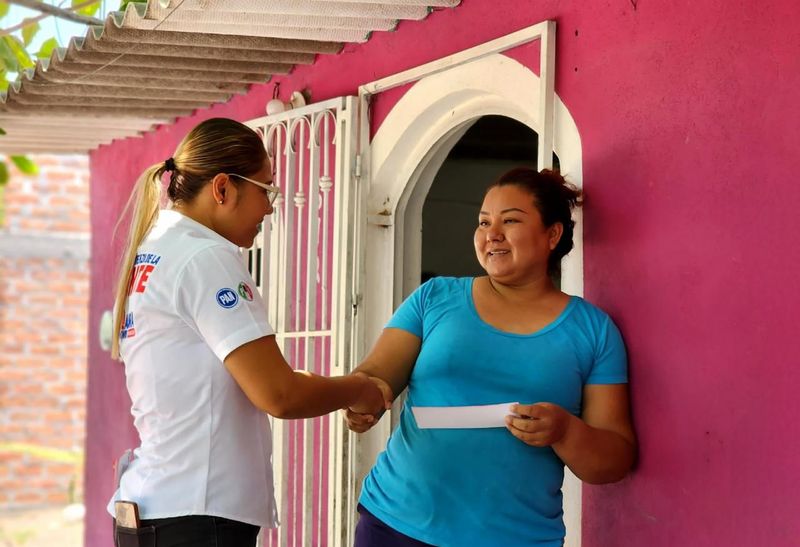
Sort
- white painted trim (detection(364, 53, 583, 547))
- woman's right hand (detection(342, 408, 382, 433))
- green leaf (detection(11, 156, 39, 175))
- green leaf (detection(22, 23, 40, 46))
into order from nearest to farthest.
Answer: woman's right hand (detection(342, 408, 382, 433)) < white painted trim (detection(364, 53, 583, 547)) < green leaf (detection(22, 23, 40, 46)) < green leaf (detection(11, 156, 39, 175))

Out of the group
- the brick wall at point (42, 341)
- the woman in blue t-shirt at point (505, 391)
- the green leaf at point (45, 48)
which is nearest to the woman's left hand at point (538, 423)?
the woman in blue t-shirt at point (505, 391)

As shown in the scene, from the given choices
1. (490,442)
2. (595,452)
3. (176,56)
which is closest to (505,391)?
(490,442)

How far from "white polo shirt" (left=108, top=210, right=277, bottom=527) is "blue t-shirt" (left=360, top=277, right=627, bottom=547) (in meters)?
0.49

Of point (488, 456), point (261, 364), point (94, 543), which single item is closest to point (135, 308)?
point (261, 364)

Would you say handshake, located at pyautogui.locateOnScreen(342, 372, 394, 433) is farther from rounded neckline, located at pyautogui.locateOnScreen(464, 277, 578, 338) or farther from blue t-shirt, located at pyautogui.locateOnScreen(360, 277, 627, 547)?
rounded neckline, located at pyautogui.locateOnScreen(464, 277, 578, 338)

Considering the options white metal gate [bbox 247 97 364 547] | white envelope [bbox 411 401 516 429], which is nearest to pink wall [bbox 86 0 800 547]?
white envelope [bbox 411 401 516 429]

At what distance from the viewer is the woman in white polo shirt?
251 centimetres

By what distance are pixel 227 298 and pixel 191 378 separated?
0.20 m

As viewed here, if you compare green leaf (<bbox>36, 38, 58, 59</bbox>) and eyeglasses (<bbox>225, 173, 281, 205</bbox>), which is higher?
green leaf (<bbox>36, 38, 58, 59</bbox>)

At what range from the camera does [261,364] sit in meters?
2.50

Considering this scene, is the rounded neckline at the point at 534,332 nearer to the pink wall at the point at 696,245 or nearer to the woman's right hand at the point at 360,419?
the pink wall at the point at 696,245

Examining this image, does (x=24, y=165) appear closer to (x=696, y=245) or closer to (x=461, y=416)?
(x=461, y=416)

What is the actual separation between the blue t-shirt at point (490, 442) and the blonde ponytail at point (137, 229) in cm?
78

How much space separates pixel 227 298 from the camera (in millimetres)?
2512
